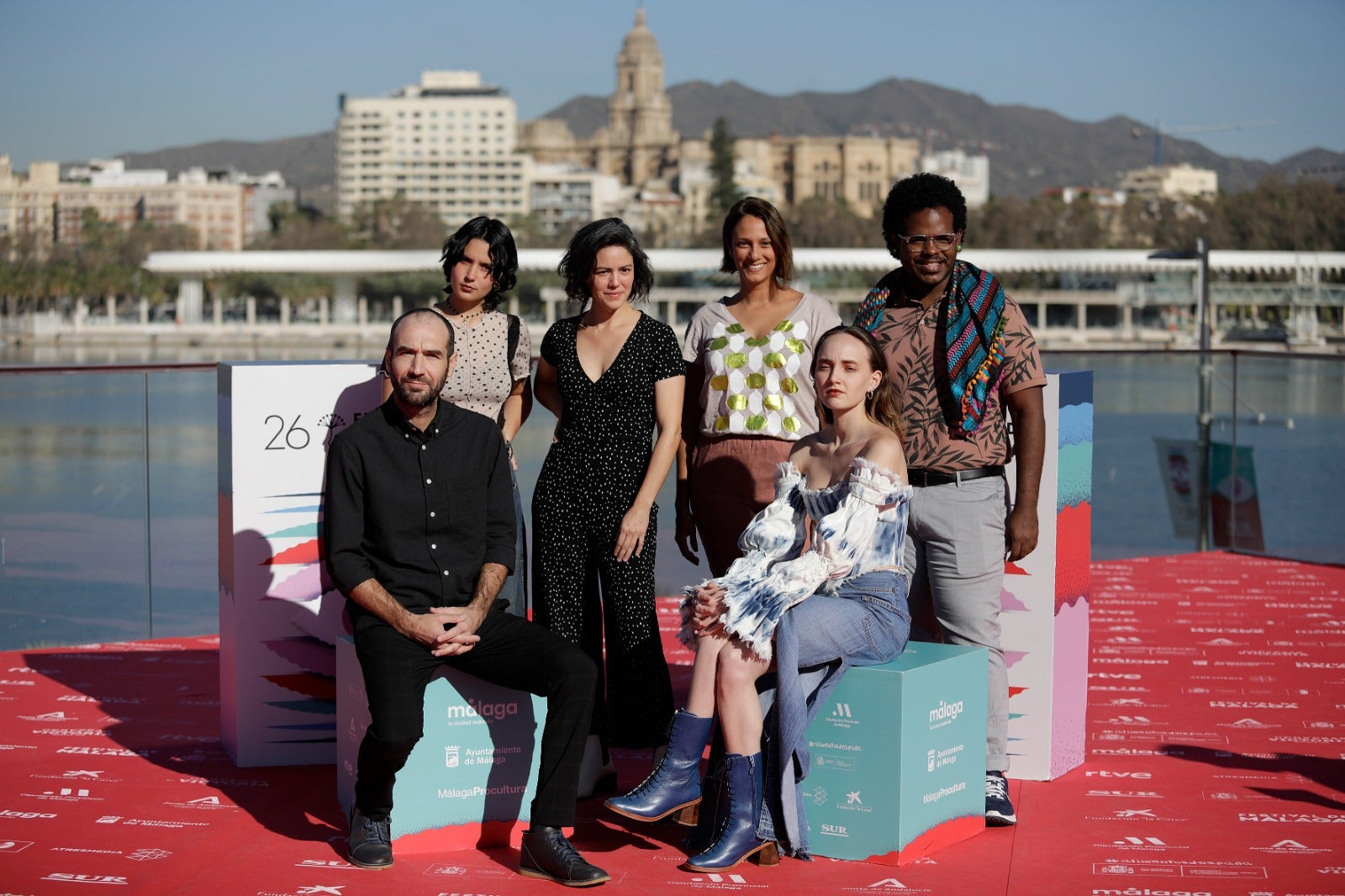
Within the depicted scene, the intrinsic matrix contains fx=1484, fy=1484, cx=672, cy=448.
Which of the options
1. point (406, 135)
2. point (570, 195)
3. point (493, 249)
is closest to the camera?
point (493, 249)

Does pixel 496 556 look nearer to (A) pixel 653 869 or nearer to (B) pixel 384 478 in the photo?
(B) pixel 384 478

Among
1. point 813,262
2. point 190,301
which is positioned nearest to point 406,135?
point 190,301

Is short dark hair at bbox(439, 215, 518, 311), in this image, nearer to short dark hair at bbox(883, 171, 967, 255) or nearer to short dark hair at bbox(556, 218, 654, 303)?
short dark hair at bbox(556, 218, 654, 303)

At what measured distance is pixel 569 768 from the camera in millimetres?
2768

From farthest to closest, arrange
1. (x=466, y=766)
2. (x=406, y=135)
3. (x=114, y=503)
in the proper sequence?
1. (x=406, y=135)
2. (x=114, y=503)
3. (x=466, y=766)

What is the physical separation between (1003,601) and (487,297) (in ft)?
4.61

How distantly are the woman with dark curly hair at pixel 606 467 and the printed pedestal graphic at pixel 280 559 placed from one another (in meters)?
0.68

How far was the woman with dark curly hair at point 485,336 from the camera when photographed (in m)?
3.32

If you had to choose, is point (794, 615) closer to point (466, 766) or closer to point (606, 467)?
point (606, 467)

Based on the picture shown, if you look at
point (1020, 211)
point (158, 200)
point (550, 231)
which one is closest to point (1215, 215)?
point (1020, 211)

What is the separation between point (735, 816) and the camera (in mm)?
2721

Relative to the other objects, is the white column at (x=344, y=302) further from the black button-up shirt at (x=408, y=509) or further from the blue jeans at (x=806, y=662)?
the blue jeans at (x=806, y=662)

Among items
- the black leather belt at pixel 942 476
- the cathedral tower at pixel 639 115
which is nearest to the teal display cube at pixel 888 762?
the black leather belt at pixel 942 476

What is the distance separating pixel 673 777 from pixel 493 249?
129 cm
